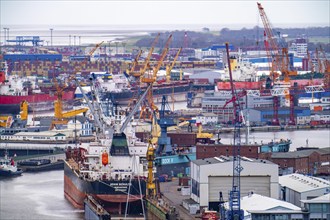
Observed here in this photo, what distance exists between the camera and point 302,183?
20797 millimetres

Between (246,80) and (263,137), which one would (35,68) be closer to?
(246,80)

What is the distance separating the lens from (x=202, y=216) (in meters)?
19.2

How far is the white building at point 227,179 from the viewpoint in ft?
68.8

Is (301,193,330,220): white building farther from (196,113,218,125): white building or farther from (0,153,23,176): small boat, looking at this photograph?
(196,113,218,125): white building

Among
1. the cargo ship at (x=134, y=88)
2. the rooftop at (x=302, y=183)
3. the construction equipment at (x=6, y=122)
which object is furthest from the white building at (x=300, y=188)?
the cargo ship at (x=134, y=88)

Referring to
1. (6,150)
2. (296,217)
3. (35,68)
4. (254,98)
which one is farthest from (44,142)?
(35,68)

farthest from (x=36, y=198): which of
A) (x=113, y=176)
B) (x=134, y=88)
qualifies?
(x=134, y=88)

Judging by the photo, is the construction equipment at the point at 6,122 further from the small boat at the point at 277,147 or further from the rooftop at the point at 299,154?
the rooftop at the point at 299,154

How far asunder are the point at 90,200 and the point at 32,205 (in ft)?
4.68

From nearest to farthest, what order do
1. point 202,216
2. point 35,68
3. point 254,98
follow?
1. point 202,216
2. point 254,98
3. point 35,68

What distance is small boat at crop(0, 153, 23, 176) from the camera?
1071 inches

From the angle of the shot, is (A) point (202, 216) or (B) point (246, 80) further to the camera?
(B) point (246, 80)

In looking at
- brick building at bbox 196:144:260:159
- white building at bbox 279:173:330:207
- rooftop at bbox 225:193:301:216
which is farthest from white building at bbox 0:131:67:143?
rooftop at bbox 225:193:301:216

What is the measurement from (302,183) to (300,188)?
0.45 m
